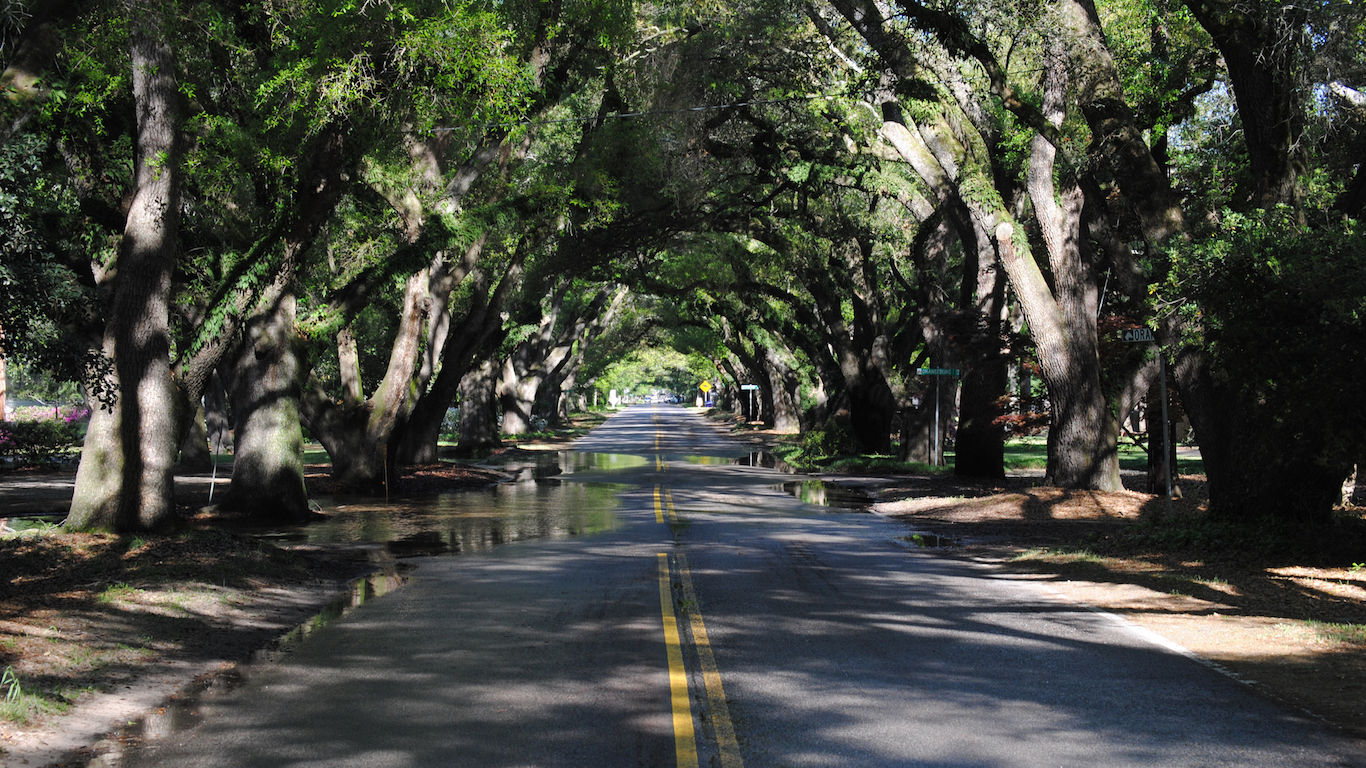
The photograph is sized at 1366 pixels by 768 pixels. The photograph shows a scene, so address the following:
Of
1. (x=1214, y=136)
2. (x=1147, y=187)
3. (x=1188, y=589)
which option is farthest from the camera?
(x=1214, y=136)

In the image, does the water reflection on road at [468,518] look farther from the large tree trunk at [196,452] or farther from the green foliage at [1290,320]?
the large tree trunk at [196,452]

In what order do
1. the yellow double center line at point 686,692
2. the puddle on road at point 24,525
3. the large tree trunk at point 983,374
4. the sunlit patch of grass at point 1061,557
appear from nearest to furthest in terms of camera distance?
the yellow double center line at point 686,692 → the sunlit patch of grass at point 1061,557 → the puddle on road at point 24,525 → the large tree trunk at point 983,374

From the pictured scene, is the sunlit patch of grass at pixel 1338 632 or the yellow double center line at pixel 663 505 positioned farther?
the yellow double center line at pixel 663 505

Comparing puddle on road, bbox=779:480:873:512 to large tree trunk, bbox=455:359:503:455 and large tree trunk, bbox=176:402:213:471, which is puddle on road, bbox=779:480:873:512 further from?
large tree trunk, bbox=176:402:213:471

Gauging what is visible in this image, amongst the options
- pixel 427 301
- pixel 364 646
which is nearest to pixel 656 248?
pixel 427 301

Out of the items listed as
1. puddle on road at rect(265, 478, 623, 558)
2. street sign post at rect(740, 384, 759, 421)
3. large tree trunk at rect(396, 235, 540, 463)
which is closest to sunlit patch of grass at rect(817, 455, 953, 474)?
puddle on road at rect(265, 478, 623, 558)

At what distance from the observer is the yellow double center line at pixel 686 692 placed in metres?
5.89

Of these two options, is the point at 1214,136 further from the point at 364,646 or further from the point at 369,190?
the point at 364,646

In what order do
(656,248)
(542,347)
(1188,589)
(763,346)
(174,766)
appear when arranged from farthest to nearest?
(542,347)
(763,346)
(656,248)
(1188,589)
(174,766)

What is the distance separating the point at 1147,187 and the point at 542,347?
41.8 meters

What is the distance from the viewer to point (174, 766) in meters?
5.77

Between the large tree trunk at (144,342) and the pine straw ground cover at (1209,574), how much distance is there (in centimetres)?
983

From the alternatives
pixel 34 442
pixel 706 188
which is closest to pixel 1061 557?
pixel 706 188

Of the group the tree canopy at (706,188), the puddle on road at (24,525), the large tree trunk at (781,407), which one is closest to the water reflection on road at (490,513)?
the tree canopy at (706,188)
